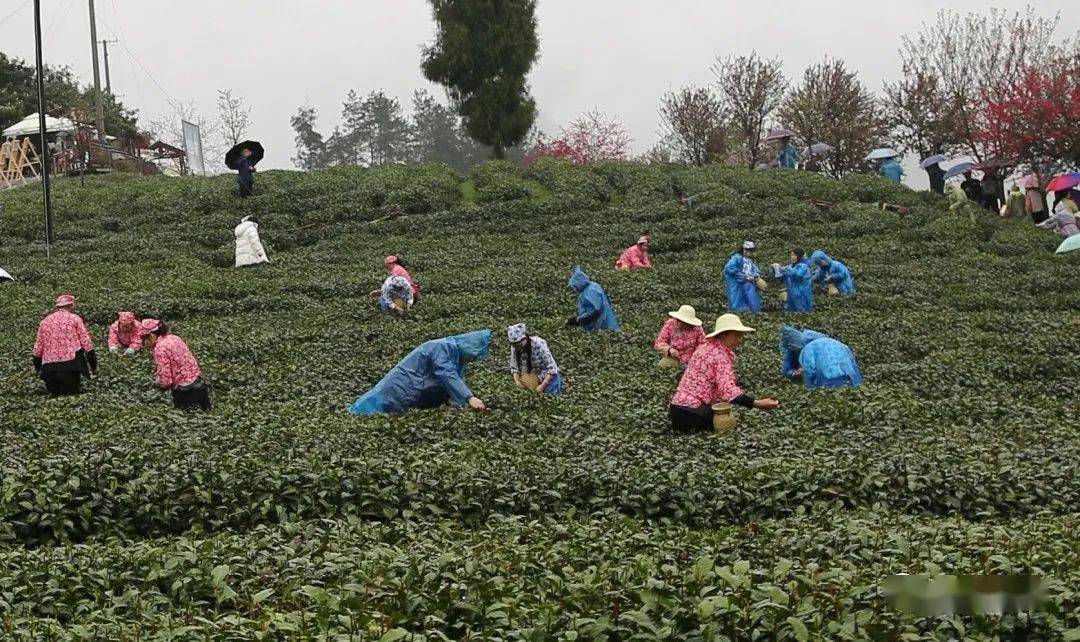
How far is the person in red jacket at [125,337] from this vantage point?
18.1 metres

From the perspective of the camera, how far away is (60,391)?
1541 cm

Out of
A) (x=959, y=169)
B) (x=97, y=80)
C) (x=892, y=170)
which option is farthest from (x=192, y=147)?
(x=959, y=169)

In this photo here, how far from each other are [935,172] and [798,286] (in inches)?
838

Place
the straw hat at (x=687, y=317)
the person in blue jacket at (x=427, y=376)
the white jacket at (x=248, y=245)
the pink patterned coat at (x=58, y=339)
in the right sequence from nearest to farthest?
the person in blue jacket at (x=427, y=376), the straw hat at (x=687, y=317), the pink patterned coat at (x=58, y=339), the white jacket at (x=248, y=245)

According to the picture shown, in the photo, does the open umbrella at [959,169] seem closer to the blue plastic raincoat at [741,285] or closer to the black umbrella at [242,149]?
the blue plastic raincoat at [741,285]

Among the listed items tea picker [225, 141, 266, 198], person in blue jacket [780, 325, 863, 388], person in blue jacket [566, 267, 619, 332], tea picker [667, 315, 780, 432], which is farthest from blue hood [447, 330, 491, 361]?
tea picker [225, 141, 266, 198]

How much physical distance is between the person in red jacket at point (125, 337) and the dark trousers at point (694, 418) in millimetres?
10082

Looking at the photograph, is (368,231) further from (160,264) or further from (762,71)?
(762,71)

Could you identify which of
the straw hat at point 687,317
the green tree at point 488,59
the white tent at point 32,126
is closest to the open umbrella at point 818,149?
the green tree at point 488,59

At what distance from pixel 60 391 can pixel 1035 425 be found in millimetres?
11824

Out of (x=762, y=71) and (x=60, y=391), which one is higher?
(x=762, y=71)

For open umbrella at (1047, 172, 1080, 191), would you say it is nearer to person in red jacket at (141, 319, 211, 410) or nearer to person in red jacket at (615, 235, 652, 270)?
person in red jacket at (615, 235, 652, 270)

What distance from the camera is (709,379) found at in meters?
11.3

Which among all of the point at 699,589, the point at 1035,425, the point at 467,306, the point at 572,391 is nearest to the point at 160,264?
the point at 467,306
